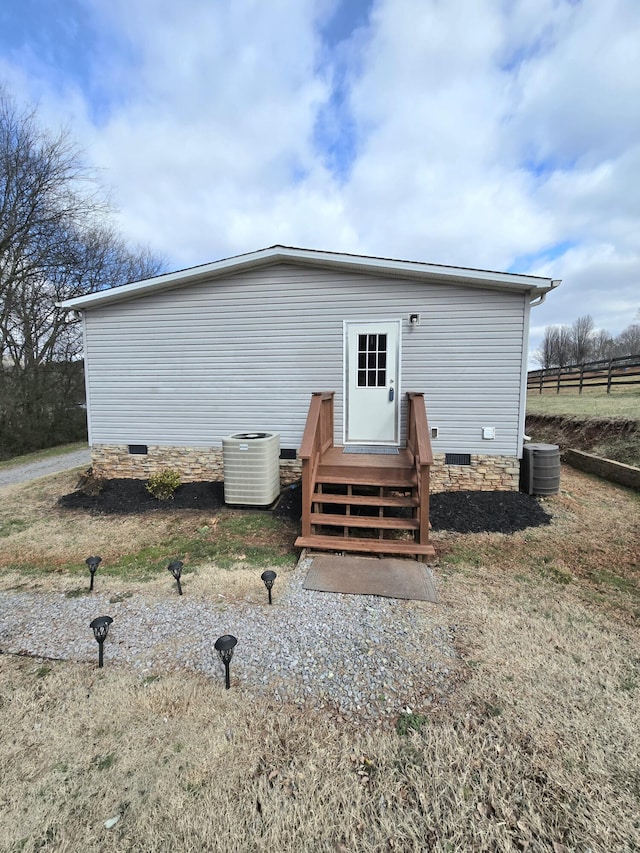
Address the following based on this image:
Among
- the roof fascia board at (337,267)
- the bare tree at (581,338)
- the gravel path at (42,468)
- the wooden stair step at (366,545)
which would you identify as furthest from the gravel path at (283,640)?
the bare tree at (581,338)

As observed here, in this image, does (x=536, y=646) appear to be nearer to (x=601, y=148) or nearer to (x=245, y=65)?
(x=245, y=65)

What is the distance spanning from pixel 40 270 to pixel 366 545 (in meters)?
16.3

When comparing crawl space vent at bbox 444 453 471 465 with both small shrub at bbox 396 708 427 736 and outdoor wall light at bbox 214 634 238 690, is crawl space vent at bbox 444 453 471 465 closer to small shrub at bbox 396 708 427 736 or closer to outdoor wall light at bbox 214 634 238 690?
small shrub at bbox 396 708 427 736

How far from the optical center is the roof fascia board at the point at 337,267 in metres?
5.39

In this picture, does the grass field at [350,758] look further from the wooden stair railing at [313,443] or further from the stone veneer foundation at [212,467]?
the stone veneer foundation at [212,467]

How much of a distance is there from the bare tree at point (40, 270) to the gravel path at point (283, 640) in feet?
40.5

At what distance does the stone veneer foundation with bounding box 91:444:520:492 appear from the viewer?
5.96 meters

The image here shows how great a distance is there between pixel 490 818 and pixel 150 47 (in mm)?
11097

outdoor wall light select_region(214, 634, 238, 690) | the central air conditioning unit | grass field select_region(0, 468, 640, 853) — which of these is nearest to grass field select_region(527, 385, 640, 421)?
grass field select_region(0, 468, 640, 853)

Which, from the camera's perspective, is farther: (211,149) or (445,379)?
(211,149)

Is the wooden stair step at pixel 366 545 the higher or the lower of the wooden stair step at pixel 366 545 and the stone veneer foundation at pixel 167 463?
the lower

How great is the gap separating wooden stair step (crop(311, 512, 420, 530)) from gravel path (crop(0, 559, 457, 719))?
3.03 ft

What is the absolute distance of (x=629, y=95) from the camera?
652 centimetres

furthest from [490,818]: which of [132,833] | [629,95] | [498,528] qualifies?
[629,95]
